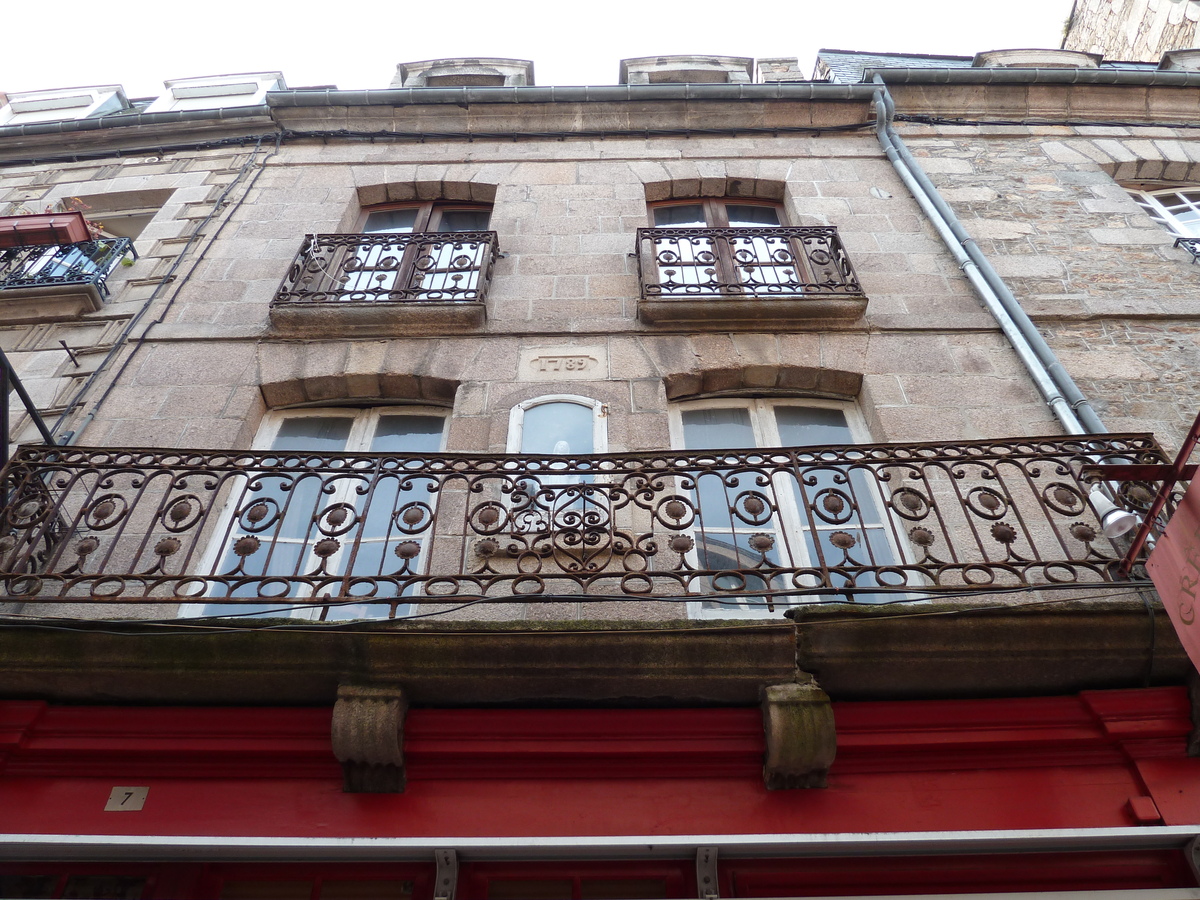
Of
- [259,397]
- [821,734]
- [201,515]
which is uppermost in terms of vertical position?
[259,397]

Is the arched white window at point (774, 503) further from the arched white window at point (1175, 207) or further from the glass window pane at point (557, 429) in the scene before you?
the arched white window at point (1175, 207)

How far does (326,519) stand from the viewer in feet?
15.5

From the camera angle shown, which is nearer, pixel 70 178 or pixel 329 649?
pixel 329 649

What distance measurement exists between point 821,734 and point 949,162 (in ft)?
22.2

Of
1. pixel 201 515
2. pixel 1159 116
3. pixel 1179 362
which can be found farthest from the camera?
pixel 1159 116

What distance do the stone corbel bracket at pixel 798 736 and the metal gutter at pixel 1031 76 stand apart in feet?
24.7

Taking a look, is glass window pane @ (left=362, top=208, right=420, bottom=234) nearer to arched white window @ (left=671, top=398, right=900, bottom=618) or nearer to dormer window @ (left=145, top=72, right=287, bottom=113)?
dormer window @ (left=145, top=72, right=287, bottom=113)

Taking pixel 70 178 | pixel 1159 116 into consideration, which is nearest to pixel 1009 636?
pixel 1159 116

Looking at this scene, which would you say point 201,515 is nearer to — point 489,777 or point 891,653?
point 489,777

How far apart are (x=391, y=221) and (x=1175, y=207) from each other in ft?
25.0

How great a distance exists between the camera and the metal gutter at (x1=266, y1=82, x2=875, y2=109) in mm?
8820

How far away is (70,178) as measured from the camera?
883cm

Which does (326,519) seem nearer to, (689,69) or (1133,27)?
(689,69)

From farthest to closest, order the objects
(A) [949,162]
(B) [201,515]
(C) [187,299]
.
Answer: (A) [949,162]
(C) [187,299]
(B) [201,515]
